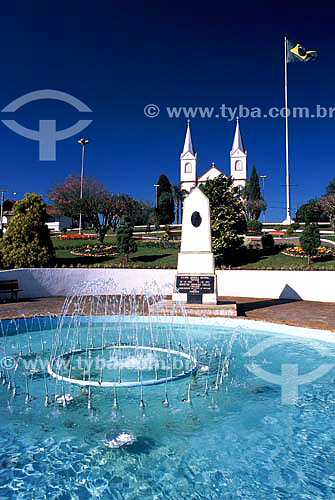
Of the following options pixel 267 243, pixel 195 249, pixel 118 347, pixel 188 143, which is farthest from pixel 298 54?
pixel 188 143

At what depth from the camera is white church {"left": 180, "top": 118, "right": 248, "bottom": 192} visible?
76500mm

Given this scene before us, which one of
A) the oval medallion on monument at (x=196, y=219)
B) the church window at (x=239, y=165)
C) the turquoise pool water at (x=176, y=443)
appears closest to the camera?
the turquoise pool water at (x=176, y=443)

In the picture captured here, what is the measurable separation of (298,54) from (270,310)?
2798 cm

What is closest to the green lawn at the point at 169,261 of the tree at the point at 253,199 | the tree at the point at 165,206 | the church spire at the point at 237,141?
the tree at the point at 253,199

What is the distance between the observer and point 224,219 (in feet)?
78.2

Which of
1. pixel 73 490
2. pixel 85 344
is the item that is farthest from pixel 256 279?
pixel 73 490

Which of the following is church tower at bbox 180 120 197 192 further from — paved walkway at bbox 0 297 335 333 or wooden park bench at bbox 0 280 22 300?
wooden park bench at bbox 0 280 22 300

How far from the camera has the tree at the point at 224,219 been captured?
2266cm

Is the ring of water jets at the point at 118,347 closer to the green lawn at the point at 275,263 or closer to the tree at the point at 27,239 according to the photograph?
the tree at the point at 27,239

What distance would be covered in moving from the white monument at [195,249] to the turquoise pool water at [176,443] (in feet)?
20.6

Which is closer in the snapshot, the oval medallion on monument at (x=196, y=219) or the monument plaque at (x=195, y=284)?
the monument plaque at (x=195, y=284)

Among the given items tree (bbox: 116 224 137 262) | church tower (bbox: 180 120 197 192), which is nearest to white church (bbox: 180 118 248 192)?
church tower (bbox: 180 120 197 192)

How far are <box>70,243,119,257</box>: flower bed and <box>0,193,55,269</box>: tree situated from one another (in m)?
5.08

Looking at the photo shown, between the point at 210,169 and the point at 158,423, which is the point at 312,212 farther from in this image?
the point at 158,423
